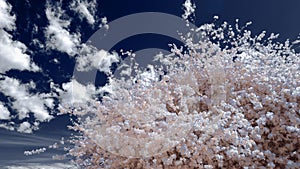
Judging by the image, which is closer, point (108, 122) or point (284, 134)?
point (284, 134)

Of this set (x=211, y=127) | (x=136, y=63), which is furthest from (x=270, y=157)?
(x=136, y=63)

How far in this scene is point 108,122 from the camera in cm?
471

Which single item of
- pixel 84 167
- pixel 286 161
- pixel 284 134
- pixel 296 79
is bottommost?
pixel 286 161

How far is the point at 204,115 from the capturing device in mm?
4137

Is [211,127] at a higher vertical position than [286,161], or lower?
higher

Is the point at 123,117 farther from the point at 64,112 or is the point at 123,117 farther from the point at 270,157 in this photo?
the point at 270,157

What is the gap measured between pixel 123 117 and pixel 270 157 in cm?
184

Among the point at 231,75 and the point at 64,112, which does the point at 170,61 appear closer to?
the point at 231,75

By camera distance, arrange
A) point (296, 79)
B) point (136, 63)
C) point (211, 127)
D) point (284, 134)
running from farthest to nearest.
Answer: point (136, 63)
point (296, 79)
point (284, 134)
point (211, 127)

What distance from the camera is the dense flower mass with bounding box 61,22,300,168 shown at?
404cm

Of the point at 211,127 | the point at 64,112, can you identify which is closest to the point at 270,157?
the point at 211,127

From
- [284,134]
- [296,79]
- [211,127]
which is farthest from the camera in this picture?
[296,79]

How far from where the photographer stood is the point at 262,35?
5.37 metres

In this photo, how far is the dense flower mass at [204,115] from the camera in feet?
13.3
